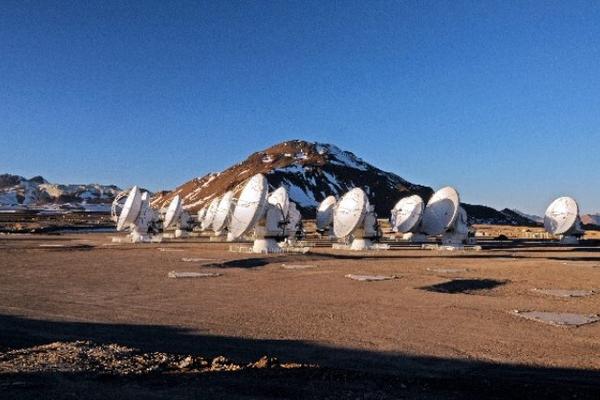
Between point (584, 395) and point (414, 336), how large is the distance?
6.15 m

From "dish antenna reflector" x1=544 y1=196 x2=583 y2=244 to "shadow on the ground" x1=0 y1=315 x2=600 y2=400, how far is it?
6581cm

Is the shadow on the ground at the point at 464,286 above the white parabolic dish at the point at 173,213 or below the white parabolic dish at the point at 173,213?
below

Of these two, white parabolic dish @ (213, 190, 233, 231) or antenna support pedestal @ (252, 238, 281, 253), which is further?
white parabolic dish @ (213, 190, 233, 231)

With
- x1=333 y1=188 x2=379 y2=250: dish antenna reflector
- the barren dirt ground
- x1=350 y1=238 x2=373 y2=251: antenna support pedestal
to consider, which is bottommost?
the barren dirt ground

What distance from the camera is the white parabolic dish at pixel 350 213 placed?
5266 centimetres

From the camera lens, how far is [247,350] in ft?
46.8

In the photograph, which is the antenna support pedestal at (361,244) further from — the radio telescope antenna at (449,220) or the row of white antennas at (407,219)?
the radio telescope antenna at (449,220)

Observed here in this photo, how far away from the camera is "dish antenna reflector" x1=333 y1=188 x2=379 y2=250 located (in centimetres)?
5288

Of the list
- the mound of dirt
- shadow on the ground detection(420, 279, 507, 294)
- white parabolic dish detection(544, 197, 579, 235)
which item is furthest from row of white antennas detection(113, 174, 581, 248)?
the mound of dirt

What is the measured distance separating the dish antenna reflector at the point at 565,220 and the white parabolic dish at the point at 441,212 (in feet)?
74.5

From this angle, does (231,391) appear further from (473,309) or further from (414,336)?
(473,309)

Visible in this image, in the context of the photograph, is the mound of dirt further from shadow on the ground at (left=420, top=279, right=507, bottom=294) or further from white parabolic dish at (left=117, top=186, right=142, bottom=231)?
white parabolic dish at (left=117, top=186, right=142, bottom=231)

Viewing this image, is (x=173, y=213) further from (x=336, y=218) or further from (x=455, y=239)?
(x=455, y=239)

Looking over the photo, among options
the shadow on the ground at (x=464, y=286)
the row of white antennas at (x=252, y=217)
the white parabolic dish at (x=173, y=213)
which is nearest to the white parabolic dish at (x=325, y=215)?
the row of white antennas at (x=252, y=217)
